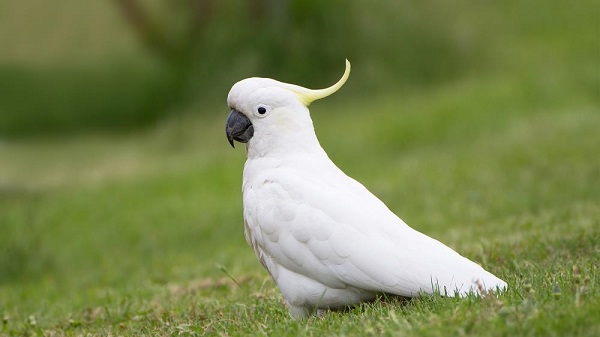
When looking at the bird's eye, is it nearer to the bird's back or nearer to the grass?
the bird's back

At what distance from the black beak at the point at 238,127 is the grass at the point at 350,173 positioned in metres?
0.76

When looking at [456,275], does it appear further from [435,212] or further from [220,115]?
[220,115]

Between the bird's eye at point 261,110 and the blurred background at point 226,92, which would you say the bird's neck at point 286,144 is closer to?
the bird's eye at point 261,110

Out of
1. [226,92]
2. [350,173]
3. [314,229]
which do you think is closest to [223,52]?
[226,92]

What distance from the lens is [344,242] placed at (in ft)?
11.7

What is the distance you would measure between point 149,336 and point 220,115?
27.7 ft

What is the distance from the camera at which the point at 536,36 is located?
13.6 meters

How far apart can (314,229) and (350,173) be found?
20.5ft

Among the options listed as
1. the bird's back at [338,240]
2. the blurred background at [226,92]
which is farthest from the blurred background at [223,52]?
the bird's back at [338,240]

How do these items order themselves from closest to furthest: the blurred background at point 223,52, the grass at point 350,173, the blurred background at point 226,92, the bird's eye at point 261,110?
the grass at point 350,173
the bird's eye at point 261,110
the blurred background at point 226,92
the blurred background at point 223,52

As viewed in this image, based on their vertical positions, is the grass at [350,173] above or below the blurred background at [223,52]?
below

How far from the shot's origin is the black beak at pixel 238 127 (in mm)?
3953

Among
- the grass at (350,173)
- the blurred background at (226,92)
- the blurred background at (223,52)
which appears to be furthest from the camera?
the blurred background at (223,52)

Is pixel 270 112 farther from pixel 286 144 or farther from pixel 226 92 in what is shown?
pixel 226 92
